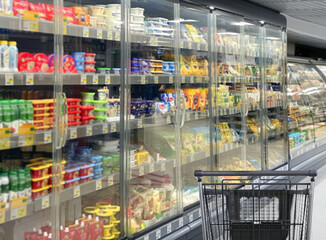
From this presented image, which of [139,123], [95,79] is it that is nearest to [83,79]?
[95,79]

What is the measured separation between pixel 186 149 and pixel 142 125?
101 cm

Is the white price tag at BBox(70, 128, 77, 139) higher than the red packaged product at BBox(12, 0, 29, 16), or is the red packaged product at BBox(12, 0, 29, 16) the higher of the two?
the red packaged product at BBox(12, 0, 29, 16)

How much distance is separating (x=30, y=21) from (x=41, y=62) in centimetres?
25

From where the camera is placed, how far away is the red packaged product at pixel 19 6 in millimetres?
→ 2338

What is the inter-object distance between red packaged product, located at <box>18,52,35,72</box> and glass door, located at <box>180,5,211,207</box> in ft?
6.20

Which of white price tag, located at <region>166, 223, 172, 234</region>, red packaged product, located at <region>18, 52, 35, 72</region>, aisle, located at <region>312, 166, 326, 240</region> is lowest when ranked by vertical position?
aisle, located at <region>312, 166, 326, 240</region>

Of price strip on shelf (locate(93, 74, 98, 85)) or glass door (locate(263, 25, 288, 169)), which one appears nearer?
price strip on shelf (locate(93, 74, 98, 85))

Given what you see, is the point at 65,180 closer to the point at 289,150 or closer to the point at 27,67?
the point at 27,67

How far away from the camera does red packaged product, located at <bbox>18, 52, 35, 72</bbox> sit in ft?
7.95

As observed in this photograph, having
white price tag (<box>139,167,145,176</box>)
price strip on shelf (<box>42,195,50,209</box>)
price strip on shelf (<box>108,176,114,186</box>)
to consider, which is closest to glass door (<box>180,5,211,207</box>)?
white price tag (<box>139,167,145,176</box>)

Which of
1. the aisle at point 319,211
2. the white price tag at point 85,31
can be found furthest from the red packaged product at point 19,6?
the aisle at point 319,211

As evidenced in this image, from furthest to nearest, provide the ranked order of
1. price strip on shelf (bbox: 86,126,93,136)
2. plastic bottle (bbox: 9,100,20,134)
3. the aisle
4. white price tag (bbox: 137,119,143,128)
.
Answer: the aisle < white price tag (bbox: 137,119,143,128) < price strip on shelf (bbox: 86,126,93,136) < plastic bottle (bbox: 9,100,20,134)

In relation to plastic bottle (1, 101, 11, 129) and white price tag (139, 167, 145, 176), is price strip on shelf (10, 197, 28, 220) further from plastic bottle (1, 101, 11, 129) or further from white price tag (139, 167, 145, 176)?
white price tag (139, 167, 145, 176)

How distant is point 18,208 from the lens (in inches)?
92.9
